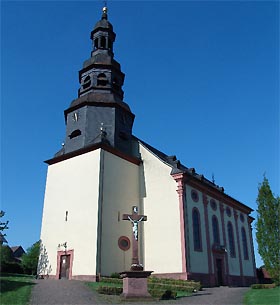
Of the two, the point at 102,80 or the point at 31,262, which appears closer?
the point at 102,80

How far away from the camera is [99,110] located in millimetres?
27312

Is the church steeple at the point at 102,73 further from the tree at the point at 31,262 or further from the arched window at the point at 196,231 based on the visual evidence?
the tree at the point at 31,262

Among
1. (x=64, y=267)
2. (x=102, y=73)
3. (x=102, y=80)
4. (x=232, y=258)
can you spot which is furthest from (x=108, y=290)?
(x=102, y=73)

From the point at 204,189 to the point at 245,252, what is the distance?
1050cm

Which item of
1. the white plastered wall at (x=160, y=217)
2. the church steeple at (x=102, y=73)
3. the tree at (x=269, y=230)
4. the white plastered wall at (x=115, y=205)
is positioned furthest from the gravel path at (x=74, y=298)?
the church steeple at (x=102, y=73)

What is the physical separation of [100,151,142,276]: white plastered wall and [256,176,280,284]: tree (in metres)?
9.39

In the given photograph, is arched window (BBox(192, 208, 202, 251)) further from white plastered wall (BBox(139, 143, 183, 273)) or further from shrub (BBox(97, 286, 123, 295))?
shrub (BBox(97, 286, 123, 295))

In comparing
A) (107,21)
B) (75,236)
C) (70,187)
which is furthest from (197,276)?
(107,21)

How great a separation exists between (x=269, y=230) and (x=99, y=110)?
52.0 feet

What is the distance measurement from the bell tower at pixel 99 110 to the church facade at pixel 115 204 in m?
0.08

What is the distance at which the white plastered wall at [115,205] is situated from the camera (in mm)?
22547

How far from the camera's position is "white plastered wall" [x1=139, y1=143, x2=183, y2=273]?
78.3 feet

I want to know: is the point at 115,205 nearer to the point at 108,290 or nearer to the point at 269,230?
the point at 108,290

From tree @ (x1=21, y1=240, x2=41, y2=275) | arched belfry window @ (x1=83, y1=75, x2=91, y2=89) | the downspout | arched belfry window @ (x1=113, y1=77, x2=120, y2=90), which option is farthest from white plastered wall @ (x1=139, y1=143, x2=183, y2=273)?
tree @ (x1=21, y1=240, x2=41, y2=275)
